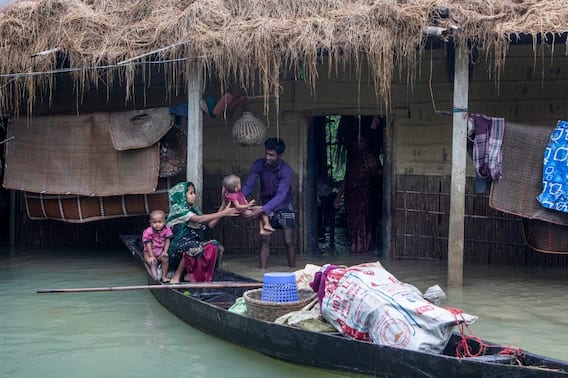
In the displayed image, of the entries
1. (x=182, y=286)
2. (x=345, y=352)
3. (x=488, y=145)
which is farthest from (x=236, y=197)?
(x=345, y=352)

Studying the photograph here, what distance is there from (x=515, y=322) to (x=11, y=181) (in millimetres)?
6622

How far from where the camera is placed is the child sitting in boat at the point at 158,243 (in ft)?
28.0

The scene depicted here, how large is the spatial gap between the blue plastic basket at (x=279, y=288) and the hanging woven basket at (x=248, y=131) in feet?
10.9

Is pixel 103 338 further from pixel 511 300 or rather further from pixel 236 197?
pixel 511 300

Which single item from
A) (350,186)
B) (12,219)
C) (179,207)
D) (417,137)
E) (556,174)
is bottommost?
(12,219)

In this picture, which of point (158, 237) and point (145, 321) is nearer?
point (145, 321)

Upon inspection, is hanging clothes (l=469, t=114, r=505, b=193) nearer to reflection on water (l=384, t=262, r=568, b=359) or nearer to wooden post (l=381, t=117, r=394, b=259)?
reflection on water (l=384, t=262, r=568, b=359)

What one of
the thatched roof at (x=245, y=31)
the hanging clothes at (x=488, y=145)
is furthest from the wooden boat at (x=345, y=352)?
the hanging clothes at (x=488, y=145)

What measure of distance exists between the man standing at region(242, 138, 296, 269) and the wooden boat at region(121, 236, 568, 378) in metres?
2.09

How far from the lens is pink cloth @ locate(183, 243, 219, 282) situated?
27.6 ft

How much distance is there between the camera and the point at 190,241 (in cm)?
857

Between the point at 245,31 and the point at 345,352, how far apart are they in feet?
14.1

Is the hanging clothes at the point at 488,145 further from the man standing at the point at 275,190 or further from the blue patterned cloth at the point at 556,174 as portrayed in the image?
the man standing at the point at 275,190

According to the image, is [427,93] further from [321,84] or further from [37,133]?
[37,133]
